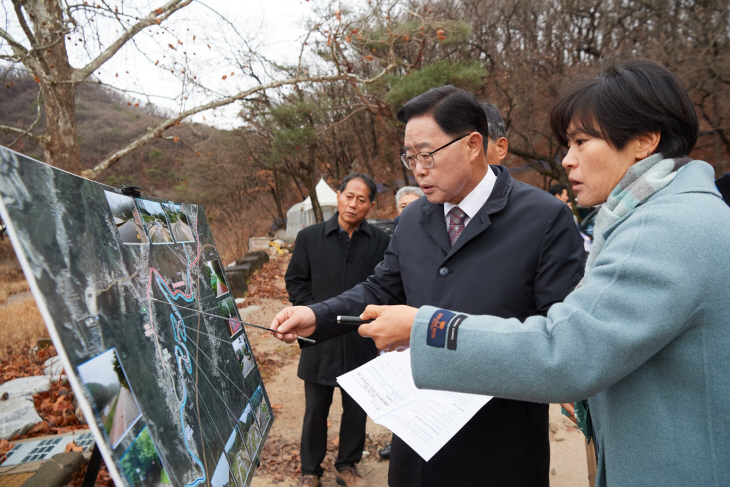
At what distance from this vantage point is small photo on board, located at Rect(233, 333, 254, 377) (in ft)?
5.97

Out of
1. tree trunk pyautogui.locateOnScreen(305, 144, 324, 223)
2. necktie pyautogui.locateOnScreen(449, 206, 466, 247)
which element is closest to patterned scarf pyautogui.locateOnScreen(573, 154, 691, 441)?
necktie pyautogui.locateOnScreen(449, 206, 466, 247)

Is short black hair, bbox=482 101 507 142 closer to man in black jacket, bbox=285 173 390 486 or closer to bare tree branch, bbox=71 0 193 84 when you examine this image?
man in black jacket, bbox=285 173 390 486

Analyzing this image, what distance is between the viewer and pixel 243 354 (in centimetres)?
188

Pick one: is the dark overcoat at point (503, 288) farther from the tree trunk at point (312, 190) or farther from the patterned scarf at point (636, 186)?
the tree trunk at point (312, 190)

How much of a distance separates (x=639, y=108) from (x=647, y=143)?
9 centimetres

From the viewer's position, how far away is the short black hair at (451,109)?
189cm

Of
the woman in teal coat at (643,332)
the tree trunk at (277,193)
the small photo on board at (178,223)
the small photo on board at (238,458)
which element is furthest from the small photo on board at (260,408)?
the tree trunk at (277,193)

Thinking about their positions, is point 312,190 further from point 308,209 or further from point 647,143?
point 647,143

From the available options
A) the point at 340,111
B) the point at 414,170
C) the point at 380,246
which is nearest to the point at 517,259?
the point at 414,170

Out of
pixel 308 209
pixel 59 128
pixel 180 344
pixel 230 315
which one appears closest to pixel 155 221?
pixel 180 344

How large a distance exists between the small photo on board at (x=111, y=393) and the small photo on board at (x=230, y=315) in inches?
28.7

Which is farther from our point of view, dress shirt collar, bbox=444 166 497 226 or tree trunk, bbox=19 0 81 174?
tree trunk, bbox=19 0 81 174

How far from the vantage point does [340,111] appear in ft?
78.2

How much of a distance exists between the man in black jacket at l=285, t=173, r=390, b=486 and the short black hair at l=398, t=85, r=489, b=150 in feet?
5.34
